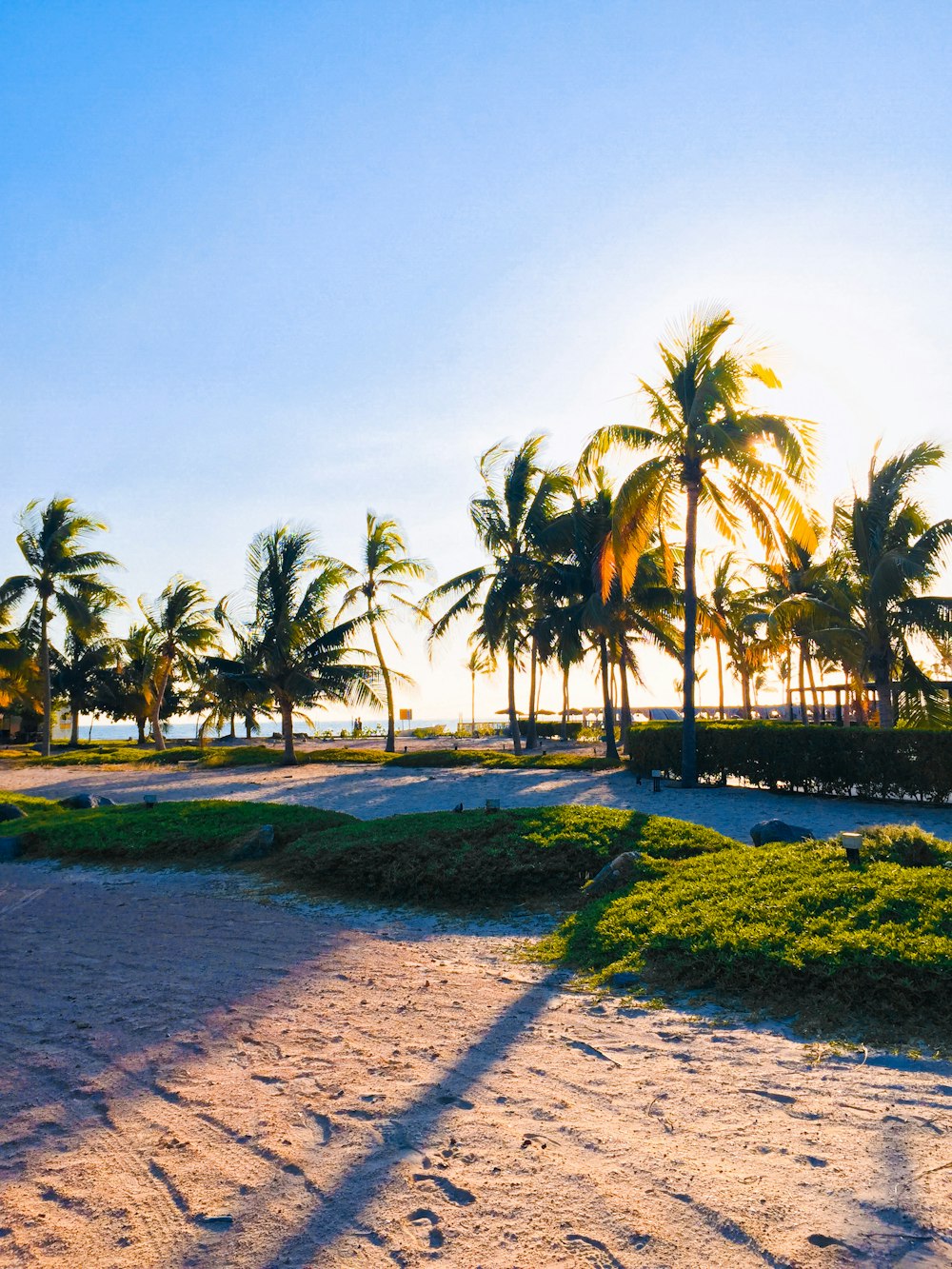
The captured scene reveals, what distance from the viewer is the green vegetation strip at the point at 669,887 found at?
5043 millimetres

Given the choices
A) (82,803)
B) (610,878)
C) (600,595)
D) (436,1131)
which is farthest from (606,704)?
(436,1131)

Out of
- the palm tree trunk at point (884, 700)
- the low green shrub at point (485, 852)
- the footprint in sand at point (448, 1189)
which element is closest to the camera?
the footprint in sand at point (448, 1189)

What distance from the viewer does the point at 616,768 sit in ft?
74.3

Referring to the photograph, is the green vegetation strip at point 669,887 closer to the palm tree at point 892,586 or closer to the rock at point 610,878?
the rock at point 610,878

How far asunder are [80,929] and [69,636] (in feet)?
144

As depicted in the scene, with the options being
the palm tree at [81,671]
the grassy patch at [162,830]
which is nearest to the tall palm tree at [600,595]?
the grassy patch at [162,830]

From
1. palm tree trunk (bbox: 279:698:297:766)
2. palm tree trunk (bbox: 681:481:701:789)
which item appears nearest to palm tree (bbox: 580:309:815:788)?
palm tree trunk (bbox: 681:481:701:789)

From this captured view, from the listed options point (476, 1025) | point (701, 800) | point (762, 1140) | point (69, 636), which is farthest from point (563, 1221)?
point (69, 636)

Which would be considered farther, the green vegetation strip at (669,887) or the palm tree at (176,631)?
the palm tree at (176,631)

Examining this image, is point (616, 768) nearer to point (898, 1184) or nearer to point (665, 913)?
point (665, 913)

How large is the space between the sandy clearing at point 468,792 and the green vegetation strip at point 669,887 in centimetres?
316

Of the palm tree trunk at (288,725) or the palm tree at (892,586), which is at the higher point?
the palm tree at (892,586)

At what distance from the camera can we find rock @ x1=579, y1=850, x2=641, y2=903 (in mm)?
8018

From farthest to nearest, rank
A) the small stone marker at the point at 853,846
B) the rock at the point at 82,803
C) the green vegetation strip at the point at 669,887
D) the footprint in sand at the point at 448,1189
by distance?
the rock at the point at 82,803
the small stone marker at the point at 853,846
the green vegetation strip at the point at 669,887
the footprint in sand at the point at 448,1189
